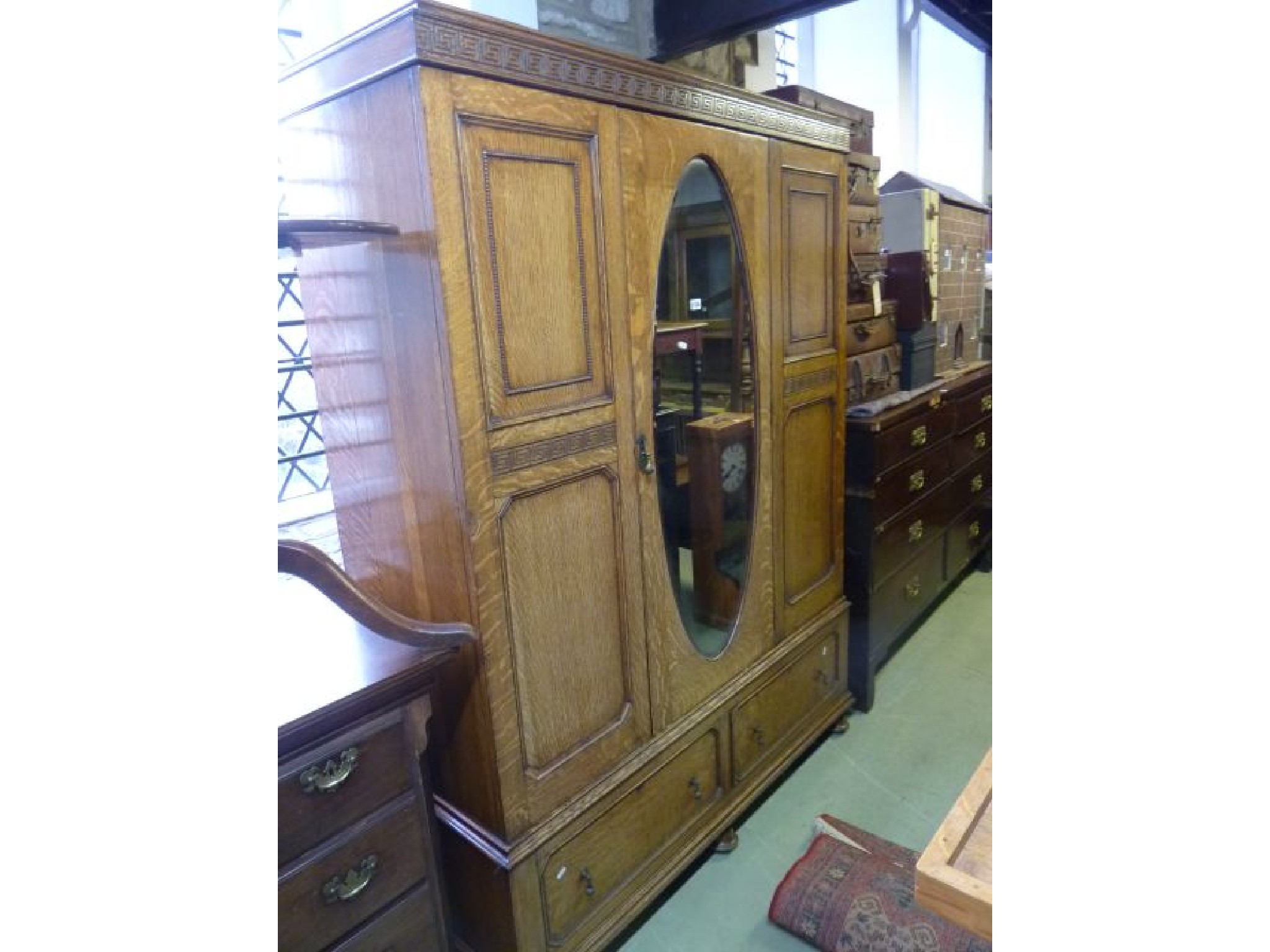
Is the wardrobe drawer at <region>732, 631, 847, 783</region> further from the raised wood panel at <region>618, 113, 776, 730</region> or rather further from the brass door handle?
the brass door handle

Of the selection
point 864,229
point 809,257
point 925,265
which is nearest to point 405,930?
point 809,257

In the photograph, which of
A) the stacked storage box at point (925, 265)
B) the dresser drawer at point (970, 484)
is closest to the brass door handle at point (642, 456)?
the stacked storage box at point (925, 265)

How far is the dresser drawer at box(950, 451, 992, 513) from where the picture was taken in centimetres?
285

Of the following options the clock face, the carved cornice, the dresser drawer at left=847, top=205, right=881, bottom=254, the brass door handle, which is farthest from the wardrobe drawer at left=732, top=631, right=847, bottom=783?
the carved cornice

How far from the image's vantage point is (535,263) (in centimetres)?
116

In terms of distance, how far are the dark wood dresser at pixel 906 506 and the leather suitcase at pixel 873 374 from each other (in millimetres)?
102

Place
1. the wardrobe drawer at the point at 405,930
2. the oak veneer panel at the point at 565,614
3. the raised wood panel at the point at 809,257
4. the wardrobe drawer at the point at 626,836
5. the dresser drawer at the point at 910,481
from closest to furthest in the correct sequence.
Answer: the wardrobe drawer at the point at 405,930 → the oak veneer panel at the point at 565,614 → the wardrobe drawer at the point at 626,836 → the raised wood panel at the point at 809,257 → the dresser drawer at the point at 910,481

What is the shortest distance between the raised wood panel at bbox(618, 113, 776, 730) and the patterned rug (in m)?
0.43

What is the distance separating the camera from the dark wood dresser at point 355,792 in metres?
1.00

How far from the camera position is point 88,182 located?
302 mm

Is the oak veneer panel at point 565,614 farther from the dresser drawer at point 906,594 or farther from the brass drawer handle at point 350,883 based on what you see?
the dresser drawer at point 906,594

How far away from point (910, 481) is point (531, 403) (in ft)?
5.33
